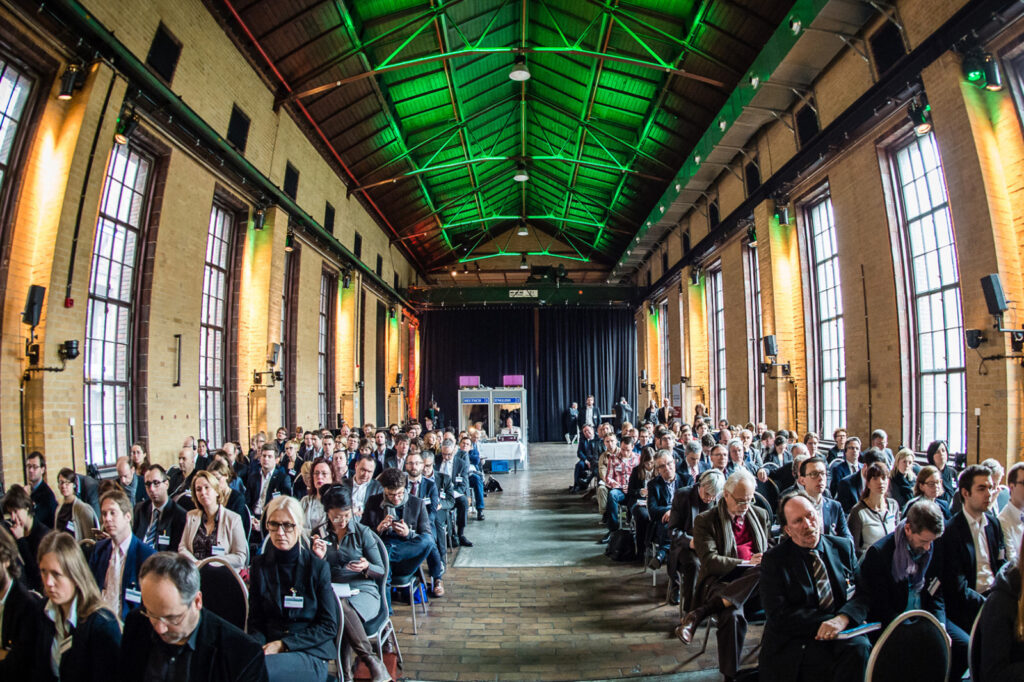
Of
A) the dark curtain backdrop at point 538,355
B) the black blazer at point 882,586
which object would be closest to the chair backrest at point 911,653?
the black blazer at point 882,586

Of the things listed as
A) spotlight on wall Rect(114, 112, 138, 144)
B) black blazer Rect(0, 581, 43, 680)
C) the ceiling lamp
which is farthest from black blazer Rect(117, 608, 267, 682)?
the ceiling lamp

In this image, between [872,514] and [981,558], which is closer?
[981,558]

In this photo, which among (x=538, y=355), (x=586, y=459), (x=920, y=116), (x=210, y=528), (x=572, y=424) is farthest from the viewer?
(x=538, y=355)

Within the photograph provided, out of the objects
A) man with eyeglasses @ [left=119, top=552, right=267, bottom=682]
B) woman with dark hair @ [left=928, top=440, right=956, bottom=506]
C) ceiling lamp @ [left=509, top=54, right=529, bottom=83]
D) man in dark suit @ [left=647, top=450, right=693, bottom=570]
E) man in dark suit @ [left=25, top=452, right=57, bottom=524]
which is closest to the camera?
man with eyeglasses @ [left=119, top=552, right=267, bottom=682]

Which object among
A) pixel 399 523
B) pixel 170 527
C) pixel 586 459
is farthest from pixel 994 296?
pixel 170 527

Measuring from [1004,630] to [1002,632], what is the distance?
10 mm

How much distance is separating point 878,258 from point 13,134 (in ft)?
36.4

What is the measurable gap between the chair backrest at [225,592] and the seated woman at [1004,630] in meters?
3.14

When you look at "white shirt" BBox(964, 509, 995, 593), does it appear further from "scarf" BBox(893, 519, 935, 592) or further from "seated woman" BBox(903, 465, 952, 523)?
"seated woman" BBox(903, 465, 952, 523)

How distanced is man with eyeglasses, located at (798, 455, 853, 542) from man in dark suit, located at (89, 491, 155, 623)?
405 centimetres

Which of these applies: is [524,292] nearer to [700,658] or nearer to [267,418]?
[267,418]

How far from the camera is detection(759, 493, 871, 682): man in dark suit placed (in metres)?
2.77

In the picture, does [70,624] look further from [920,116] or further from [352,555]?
[920,116]

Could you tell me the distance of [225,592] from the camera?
9.91ft
